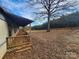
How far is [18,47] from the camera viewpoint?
8.20 m

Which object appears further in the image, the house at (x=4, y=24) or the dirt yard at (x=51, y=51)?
the dirt yard at (x=51, y=51)

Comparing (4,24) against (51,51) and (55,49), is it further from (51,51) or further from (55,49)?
(55,49)

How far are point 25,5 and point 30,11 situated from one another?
1973 millimetres

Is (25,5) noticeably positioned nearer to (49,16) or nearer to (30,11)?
(30,11)

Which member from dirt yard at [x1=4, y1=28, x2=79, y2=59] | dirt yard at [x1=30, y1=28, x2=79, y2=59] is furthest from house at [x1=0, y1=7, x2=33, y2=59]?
dirt yard at [x1=30, y1=28, x2=79, y2=59]

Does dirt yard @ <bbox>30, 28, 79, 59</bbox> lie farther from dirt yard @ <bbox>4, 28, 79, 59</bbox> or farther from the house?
the house

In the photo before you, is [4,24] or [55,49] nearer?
[4,24]

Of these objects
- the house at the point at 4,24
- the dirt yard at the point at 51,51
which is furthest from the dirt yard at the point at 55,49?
the house at the point at 4,24

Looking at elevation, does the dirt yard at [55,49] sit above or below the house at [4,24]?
below

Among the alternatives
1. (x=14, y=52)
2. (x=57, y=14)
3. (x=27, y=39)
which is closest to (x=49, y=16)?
(x=57, y=14)

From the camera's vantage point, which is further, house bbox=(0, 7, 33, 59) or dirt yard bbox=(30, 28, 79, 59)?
dirt yard bbox=(30, 28, 79, 59)

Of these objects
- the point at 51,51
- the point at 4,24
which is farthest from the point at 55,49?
the point at 4,24

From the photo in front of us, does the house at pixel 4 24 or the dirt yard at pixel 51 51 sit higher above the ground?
the house at pixel 4 24

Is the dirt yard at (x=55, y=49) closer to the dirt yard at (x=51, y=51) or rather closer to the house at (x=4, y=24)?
the dirt yard at (x=51, y=51)
